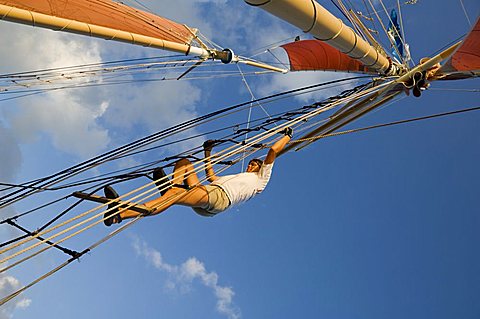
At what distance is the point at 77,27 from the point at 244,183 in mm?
5746

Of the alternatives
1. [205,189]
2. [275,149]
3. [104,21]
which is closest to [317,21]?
[205,189]

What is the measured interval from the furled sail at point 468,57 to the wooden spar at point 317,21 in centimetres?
135

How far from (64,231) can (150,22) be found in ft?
28.9

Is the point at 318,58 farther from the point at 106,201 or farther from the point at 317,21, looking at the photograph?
the point at 106,201

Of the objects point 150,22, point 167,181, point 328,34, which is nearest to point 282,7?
point 328,34

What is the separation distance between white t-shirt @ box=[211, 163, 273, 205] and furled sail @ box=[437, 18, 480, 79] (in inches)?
129

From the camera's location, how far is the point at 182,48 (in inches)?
482

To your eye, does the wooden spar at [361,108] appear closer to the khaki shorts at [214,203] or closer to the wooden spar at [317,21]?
the wooden spar at [317,21]

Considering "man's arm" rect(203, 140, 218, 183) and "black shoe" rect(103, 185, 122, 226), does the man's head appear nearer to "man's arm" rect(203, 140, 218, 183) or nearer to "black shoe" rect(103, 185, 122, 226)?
"man's arm" rect(203, 140, 218, 183)

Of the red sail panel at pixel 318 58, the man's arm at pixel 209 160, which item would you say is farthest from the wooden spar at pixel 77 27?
the man's arm at pixel 209 160

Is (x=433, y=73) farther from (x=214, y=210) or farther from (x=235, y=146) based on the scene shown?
(x=214, y=210)

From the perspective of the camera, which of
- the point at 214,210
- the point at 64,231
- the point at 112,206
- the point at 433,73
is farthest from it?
the point at 433,73

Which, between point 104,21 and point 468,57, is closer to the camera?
point 468,57

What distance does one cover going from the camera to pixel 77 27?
9.32 metres
